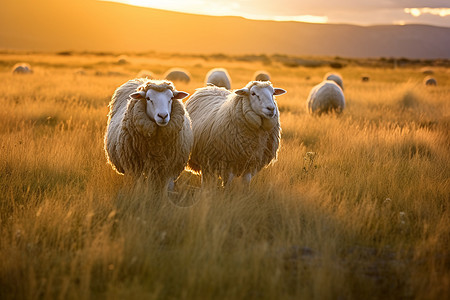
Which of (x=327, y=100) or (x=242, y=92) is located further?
(x=327, y=100)

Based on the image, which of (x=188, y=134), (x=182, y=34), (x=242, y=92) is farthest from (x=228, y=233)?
(x=182, y=34)

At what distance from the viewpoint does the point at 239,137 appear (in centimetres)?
506

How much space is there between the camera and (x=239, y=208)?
401cm

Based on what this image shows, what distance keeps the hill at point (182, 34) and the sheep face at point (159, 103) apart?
12395 cm

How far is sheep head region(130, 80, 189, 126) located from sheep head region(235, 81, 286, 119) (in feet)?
2.86

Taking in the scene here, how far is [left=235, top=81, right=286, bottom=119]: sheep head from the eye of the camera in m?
4.67

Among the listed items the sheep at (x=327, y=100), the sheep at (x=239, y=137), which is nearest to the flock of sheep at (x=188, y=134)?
the sheep at (x=239, y=137)

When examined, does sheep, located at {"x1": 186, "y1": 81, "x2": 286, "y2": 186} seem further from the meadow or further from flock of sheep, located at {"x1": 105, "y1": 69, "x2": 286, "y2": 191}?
the meadow

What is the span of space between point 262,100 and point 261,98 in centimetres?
3

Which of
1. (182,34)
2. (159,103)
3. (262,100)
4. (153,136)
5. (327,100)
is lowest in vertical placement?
(153,136)

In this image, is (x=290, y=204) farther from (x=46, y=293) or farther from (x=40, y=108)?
(x=40, y=108)

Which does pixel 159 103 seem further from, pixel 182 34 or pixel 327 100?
pixel 182 34

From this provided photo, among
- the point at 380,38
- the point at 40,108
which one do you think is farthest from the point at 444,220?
the point at 380,38

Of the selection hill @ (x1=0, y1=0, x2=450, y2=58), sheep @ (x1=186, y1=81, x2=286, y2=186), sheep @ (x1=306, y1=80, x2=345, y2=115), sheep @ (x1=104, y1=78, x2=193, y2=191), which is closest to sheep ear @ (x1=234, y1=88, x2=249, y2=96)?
sheep @ (x1=186, y1=81, x2=286, y2=186)
